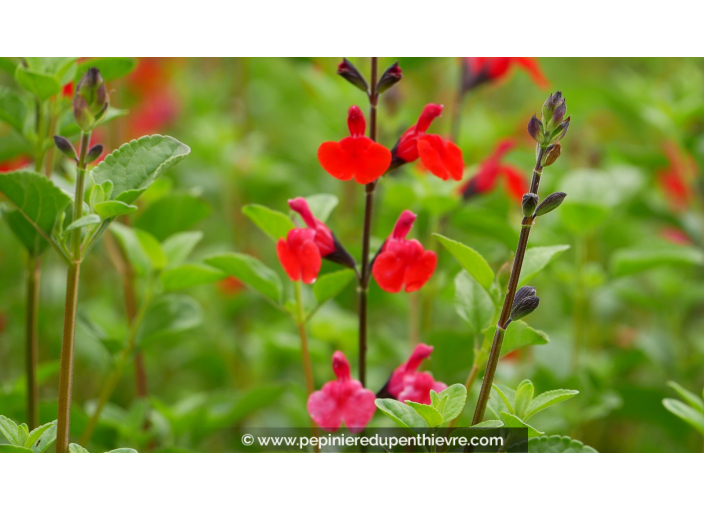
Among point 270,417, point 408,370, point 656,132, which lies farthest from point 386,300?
point 656,132

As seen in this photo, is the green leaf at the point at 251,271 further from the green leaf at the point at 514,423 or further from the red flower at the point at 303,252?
the green leaf at the point at 514,423

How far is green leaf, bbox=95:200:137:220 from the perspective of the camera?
0.51 m

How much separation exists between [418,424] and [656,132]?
1.41 meters

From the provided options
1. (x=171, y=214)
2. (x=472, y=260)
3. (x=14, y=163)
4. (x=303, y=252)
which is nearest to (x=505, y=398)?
(x=472, y=260)

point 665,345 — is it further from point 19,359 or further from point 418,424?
point 19,359

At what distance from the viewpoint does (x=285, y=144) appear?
66.7 inches

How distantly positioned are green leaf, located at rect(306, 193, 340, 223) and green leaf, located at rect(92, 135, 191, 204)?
7.1 inches

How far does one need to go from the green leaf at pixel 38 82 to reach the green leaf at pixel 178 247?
236 mm

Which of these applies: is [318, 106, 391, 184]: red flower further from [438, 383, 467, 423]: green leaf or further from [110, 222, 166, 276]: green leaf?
[110, 222, 166, 276]: green leaf

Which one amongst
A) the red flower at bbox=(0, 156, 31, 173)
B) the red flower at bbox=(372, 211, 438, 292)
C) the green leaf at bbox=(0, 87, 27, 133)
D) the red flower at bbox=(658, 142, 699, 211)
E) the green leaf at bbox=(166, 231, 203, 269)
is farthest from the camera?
the red flower at bbox=(658, 142, 699, 211)

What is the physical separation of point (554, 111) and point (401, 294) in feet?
1.78

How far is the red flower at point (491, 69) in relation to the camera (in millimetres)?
1015

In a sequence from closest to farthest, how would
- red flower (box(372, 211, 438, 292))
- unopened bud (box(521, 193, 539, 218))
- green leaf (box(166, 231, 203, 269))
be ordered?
unopened bud (box(521, 193, 539, 218))
red flower (box(372, 211, 438, 292))
green leaf (box(166, 231, 203, 269))

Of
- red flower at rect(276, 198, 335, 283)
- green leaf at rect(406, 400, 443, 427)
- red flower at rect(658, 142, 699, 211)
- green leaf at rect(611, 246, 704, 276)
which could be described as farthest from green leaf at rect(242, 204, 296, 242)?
red flower at rect(658, 142, 699, 211)
